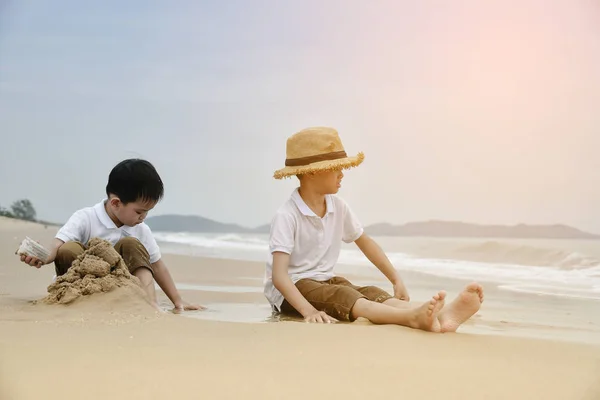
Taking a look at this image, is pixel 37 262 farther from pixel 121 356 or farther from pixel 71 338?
pixel 121 356

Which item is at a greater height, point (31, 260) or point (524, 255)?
point (31, 260)

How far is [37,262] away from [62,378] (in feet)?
3.57

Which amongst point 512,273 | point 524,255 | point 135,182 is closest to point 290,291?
point 135,182

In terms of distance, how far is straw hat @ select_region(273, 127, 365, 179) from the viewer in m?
2.25

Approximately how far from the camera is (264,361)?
1.28 m

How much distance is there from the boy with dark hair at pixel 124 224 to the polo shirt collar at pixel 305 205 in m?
0.44

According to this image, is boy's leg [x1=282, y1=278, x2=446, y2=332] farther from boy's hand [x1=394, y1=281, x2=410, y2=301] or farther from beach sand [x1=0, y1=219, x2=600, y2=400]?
boy's hand [x1=394, y1=281, x2=410, y2=301]

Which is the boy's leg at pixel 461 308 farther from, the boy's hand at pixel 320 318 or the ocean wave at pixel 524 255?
the ocean wave at pixel 524 255

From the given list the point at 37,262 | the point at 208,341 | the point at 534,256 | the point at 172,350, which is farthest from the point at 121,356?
the point at 534,256

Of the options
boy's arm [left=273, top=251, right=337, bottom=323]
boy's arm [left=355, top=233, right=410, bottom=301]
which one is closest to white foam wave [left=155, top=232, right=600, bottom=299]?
boy's arm [left=355, top=233, right=410, bottom=301]

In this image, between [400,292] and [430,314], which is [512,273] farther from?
[430,314]

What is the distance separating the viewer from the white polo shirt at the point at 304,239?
7.37 feet

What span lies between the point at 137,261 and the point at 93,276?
0.72 feet

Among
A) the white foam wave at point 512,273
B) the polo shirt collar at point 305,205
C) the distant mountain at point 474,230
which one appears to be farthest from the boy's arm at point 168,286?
the distant mountain at point 474,230
